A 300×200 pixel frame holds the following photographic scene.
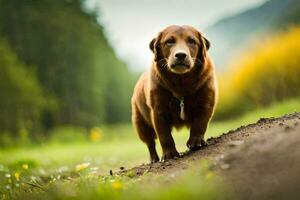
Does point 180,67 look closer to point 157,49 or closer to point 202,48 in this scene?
point 202,48

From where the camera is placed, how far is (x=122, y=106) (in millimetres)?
55219

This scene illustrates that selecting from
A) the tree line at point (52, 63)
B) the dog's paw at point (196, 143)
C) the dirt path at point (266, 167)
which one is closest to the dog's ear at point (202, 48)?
the dog's paw at point (196, 143)

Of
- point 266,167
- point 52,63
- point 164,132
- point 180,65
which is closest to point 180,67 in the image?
point 180,65

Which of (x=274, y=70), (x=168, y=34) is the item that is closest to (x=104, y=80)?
(x=274, y=70)

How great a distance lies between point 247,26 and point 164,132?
1403 inches

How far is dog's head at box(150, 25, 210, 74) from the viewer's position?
25.1 ft

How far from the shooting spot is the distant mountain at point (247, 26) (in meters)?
30.4

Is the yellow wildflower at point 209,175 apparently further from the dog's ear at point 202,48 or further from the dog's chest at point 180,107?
the dog's ear at point 202,48

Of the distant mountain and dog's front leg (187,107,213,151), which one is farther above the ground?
the distant mountain

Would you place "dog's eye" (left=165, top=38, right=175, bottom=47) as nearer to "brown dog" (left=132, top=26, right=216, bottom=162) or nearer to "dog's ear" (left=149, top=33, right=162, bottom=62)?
"brown dog" (left=132, top=26, right=216, bottom=162)

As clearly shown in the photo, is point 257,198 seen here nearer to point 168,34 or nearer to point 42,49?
point 168,34

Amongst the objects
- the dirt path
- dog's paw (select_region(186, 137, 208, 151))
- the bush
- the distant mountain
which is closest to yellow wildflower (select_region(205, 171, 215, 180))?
the dirt path

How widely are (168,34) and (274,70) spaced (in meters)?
19.7

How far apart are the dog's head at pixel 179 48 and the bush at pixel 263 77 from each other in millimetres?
16976
